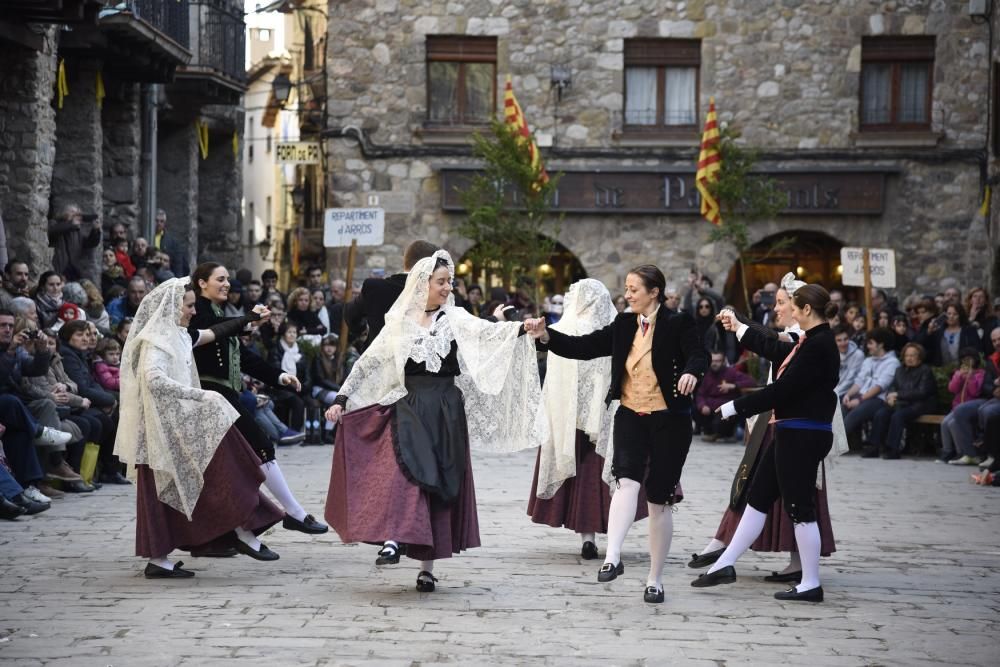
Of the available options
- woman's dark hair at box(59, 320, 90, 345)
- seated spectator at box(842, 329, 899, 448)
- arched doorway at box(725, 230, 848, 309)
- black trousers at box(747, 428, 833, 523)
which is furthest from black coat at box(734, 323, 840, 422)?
arched doorway at box(725, 230, 848, 309)

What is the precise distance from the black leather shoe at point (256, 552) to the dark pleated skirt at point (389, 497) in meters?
0.91

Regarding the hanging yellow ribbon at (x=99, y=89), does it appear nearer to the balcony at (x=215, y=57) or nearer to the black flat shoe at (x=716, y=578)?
the balcony at (x=215, y=57)

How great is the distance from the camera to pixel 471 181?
89.5 feet

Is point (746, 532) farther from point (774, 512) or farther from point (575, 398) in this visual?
point (575, 398)

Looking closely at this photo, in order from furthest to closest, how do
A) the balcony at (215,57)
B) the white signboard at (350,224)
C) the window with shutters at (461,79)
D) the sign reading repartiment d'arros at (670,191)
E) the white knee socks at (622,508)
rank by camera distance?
the window with shutters at (461,79), the sign reading repartiment d'arros at (670,191), the balcony at (215,57), the white signboard at (350,224), the white knee socks at (622,508)

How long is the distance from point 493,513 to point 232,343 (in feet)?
10.9

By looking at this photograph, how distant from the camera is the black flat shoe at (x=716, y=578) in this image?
30.2 ft

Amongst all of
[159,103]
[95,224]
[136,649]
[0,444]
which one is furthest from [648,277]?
[159,103]

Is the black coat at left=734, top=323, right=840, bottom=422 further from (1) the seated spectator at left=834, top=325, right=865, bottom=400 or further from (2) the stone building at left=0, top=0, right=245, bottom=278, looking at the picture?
(1) the seated spectator at left=834, top=325, right=865, bottom=400

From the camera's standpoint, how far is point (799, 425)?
8969 mm

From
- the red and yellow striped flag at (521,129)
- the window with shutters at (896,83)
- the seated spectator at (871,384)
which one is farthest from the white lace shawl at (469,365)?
the window with shutters at (896,83)

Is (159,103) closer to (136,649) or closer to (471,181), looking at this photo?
(471,181)

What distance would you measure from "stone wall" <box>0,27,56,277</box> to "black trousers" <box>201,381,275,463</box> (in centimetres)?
872

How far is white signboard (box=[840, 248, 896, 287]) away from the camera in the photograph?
22.0 metres
